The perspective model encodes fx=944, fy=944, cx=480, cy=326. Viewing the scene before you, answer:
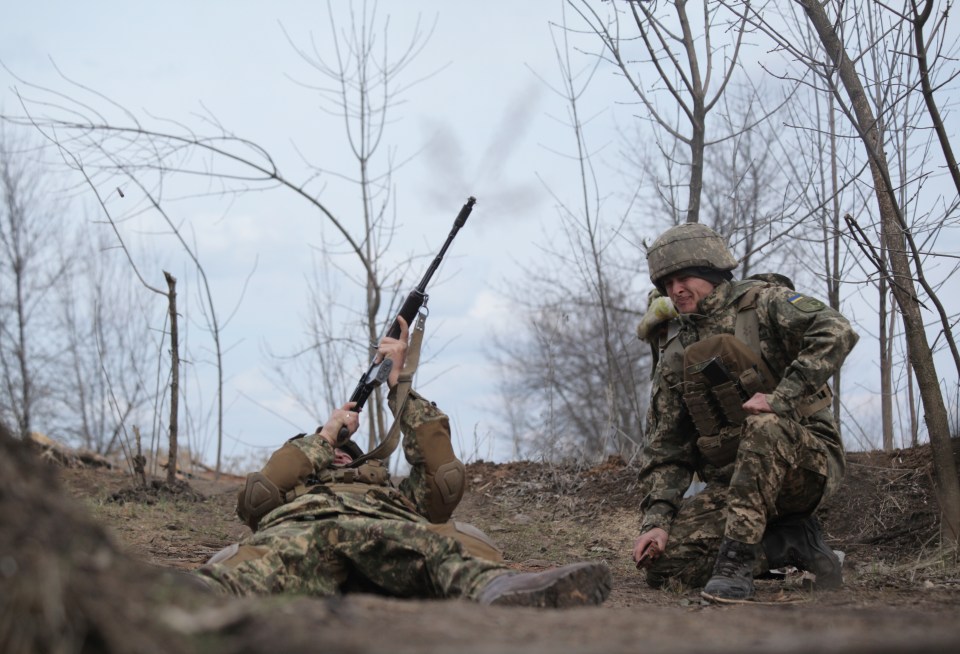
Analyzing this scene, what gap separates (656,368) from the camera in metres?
5.14

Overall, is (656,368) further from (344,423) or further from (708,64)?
(708,64)

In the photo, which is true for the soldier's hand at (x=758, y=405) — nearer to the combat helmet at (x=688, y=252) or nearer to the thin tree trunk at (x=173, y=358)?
the combat helmet at (x=688, y=252)

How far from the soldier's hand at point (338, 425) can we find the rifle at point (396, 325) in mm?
17

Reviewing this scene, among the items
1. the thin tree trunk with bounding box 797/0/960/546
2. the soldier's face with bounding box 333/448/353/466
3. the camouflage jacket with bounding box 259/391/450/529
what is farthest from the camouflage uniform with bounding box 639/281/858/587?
the soldier's face with bounding box 333/448/353/466

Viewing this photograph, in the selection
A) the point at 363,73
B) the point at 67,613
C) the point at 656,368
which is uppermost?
the point at 363,73

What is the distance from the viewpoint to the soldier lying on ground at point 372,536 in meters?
3.23

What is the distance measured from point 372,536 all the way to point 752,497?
1.77m

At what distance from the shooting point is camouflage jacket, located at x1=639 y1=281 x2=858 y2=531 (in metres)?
4.39

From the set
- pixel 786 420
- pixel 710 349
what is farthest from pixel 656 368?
pixel 786 420

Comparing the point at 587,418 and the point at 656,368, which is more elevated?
the point at 587,418

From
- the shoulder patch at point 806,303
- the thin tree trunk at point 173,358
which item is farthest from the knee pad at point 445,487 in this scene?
the thin tree trunk at point 173,358

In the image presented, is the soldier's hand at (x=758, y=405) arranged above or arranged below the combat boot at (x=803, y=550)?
above

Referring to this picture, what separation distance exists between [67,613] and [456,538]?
2.05 meters

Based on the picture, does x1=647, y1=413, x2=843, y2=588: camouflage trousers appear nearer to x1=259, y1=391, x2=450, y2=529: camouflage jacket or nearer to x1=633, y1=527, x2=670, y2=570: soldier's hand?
x1=633, y1=527, x2=670, y2=570: soldier's hand
